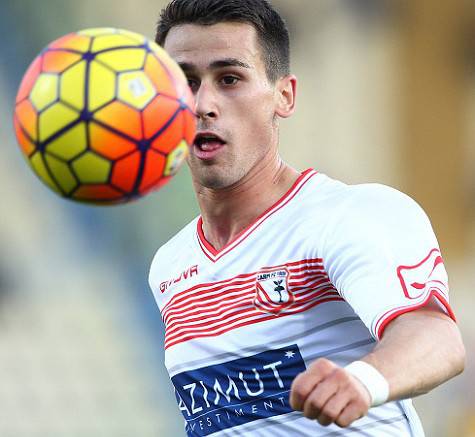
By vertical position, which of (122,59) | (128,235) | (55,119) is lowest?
(55,119)

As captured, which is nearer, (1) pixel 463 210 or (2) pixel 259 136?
(2) pixel 259 136

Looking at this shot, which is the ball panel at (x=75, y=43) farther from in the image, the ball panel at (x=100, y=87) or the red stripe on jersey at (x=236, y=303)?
the red stripe on jersey at (x=236, y=303)

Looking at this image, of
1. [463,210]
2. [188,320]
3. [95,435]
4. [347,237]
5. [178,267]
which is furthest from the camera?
[463,210]

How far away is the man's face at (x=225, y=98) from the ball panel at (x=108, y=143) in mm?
729

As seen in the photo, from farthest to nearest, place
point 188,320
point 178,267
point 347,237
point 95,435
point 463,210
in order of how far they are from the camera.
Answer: point 463,210 → point 95,435 → point 178,267 → point 188,320 → point 347,237

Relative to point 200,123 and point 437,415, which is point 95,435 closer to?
point 437,415

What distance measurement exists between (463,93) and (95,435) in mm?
4668

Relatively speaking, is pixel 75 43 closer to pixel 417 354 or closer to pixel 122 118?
pixel 122 118

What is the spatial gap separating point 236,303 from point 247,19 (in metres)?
0.98

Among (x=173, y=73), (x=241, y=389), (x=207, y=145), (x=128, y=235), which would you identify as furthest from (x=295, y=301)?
(x=128, y=235)

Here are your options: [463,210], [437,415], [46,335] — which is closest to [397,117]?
[463,210]

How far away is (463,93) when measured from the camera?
9.11m

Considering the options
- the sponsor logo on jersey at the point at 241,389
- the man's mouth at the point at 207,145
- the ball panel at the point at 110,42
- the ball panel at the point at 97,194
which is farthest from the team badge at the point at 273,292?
the ball panel at the point at 110,42

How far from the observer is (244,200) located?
329cm
